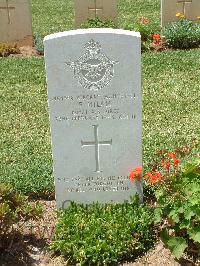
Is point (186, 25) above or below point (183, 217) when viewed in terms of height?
above

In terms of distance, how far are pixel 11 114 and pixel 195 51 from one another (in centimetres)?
410

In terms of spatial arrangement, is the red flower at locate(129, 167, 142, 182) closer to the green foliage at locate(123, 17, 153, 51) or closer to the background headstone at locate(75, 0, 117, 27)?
the green foliage at locate(123, 17, 153, 51)

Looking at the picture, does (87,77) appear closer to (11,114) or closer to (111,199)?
(111,199)

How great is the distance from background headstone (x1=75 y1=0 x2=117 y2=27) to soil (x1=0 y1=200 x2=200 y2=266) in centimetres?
696

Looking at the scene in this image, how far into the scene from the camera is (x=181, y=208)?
432cm

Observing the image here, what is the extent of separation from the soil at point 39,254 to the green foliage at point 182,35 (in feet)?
21.4

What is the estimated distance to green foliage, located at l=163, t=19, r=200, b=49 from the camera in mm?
10641

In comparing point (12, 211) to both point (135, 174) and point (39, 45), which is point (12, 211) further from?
point (39, 45)

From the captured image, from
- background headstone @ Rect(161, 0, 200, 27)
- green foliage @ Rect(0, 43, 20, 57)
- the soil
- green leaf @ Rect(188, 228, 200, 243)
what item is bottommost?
the soil

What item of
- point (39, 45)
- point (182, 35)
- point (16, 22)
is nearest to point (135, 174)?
point (182, 35)

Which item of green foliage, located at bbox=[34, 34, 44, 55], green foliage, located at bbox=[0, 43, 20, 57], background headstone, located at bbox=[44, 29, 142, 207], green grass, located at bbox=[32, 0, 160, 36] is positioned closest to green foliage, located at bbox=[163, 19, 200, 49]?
green grass, located at bbox=[32, 0, 160, 36]

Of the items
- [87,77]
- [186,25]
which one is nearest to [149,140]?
[87,77]

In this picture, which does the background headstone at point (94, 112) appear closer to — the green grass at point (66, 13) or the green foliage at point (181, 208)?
the green foliage at point (181, 208)

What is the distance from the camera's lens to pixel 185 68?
950 centimetres
